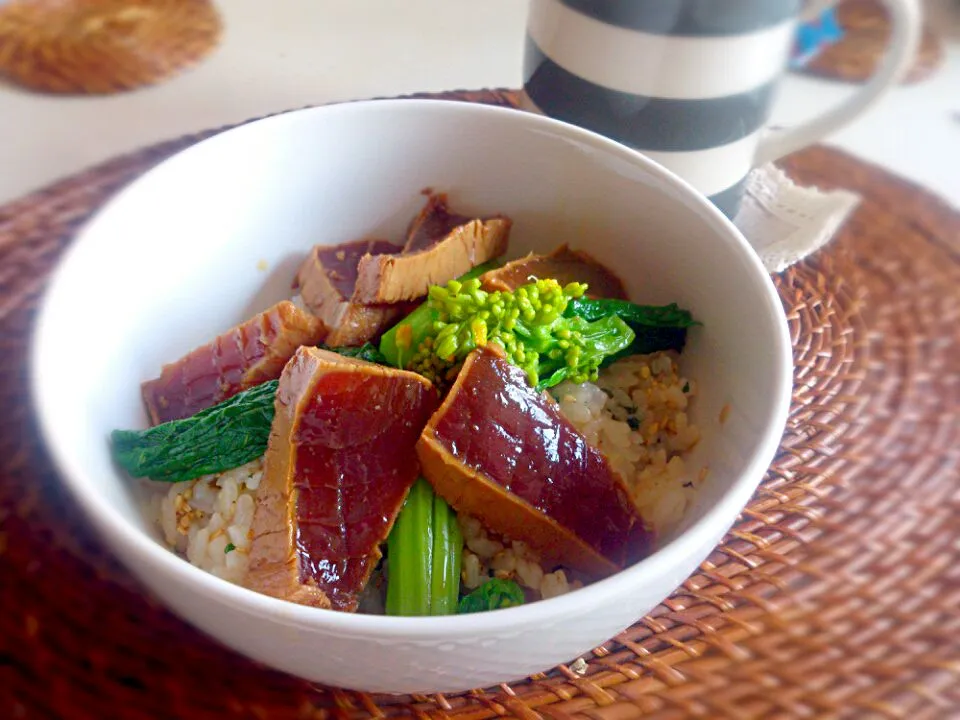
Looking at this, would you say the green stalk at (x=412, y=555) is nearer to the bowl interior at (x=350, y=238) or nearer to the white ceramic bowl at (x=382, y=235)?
the white ceramic bowl at (x=382, y=235)

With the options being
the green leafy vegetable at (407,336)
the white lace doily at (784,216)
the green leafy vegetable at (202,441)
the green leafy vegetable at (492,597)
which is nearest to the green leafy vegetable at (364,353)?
the green leafy vegetable at (407,336)

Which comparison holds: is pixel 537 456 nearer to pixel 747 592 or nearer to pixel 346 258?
pixel 747 592

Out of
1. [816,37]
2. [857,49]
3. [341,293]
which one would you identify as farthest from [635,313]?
[857,49]

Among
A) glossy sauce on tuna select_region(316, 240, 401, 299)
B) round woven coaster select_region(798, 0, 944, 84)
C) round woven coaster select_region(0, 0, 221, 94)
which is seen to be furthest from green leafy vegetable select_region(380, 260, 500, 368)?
round woven coaster select_region(798, 0, 944, 84)

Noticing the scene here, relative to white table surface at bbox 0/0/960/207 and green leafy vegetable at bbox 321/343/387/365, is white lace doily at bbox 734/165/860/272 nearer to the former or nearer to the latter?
white table surface at bbox 0/0/960/207

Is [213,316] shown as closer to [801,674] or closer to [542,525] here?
[542,525]

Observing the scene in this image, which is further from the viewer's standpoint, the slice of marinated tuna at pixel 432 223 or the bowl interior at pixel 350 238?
the slice of marinated tuna at pixel 432 223
